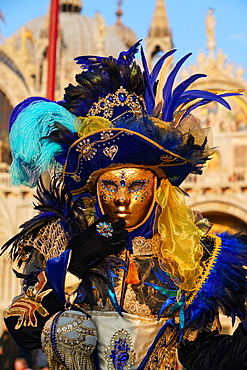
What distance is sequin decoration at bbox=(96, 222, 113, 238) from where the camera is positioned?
291cm

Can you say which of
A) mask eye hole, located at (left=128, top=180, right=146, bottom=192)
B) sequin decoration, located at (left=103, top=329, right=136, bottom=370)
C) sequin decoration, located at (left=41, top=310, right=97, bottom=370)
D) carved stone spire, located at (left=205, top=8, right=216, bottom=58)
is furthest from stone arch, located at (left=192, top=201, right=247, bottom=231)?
sequin decoration, located at (left=41, top=310, right=97, bottom=370)

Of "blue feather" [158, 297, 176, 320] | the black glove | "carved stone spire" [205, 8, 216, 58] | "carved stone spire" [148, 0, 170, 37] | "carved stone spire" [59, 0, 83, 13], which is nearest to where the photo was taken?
the black glove

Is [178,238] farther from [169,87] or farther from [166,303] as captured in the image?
[169,87]

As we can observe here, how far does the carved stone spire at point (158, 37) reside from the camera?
2083cm

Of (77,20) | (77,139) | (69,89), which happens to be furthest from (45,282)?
(77,20)

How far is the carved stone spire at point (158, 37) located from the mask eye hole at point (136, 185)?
1778cm

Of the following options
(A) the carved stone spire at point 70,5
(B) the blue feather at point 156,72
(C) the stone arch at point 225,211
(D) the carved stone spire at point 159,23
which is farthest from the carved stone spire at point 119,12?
(B) the blue feather at point 156,72

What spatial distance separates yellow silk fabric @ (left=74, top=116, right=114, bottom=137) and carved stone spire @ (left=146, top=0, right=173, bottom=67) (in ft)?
58.1

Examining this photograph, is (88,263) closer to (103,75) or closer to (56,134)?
(56,134)

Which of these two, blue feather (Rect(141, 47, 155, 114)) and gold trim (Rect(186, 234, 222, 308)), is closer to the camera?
gold trim (Rect(186, 234, 222, 308))

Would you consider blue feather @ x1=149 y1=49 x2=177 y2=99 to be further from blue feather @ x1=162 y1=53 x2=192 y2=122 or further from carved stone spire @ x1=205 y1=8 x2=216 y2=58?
carved stone spire @ x1=205 y1=8 x2=216 y2=58

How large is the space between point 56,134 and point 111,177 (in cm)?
31

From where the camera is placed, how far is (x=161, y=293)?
3021mm

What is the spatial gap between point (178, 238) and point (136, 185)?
0.29 meters
